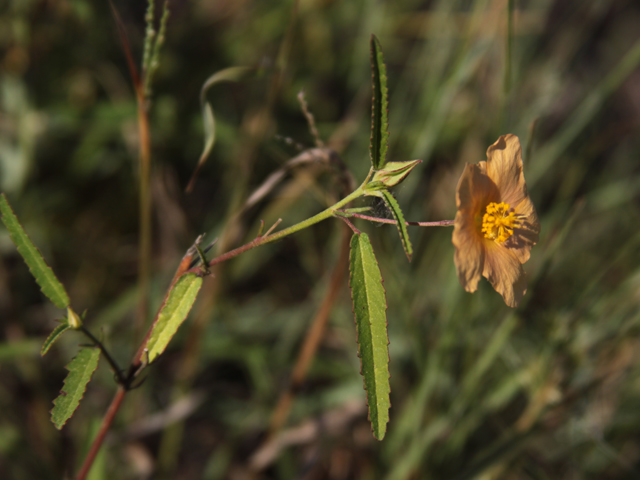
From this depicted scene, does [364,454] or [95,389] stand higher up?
[95,389]

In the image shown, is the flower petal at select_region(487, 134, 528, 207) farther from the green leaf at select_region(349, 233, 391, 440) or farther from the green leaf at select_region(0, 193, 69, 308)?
the green leaf at select_region(0, 193, 69, 308)

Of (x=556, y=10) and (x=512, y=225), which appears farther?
(x=556, y=10)

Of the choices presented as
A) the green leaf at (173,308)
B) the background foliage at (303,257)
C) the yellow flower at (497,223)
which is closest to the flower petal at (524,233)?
the yellow flower at (497,223)

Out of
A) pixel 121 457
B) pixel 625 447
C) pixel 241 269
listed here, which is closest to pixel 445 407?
pixel 625 447

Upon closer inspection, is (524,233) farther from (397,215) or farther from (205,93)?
(205,93)

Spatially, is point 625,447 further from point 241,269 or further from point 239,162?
point 239,162

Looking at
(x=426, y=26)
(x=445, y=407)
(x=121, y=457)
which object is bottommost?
(x=445, y=407)

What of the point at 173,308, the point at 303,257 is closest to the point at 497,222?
the point at 173,308

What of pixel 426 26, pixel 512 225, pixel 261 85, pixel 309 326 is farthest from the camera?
pixel 426 26

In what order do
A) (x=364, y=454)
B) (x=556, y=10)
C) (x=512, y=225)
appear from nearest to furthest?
(x=512, y=225) < (x=364, y=454) < (x=556, y=10)
